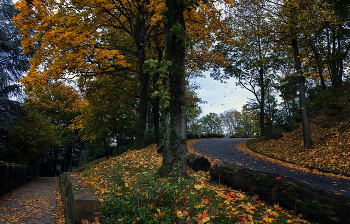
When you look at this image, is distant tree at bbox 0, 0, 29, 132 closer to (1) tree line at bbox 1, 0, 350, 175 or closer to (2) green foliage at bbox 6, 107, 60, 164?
(1) tree line at bbox 1, 0, 350, 175

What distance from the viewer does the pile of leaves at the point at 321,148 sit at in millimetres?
9695

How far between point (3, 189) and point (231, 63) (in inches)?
803

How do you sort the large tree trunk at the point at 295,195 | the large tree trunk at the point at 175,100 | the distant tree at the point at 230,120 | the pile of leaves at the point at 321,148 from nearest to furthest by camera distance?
the large tree trunk at the point at 295,195 → the large tree trunk at the point at 175,100 → the pile of leaves at the point at 321,148 → the distant tree at the point at 230,120

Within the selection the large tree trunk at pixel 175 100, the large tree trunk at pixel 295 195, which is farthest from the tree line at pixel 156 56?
the large tree trunk at pixel 295 195

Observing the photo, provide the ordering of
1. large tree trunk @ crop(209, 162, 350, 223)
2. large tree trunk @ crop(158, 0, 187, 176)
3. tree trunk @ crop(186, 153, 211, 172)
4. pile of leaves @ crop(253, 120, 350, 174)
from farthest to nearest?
1. pile of leaves @ crop(253, 120, 350, 174)
2. tree trunk @ crop(186, 153, 211, 172)
3. large tree trunk @ crop(158, 0, 187, 176)
4. large tree trunk @ crop(209, 162, 350, 223)

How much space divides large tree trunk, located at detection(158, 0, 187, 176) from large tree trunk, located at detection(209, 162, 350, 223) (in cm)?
149

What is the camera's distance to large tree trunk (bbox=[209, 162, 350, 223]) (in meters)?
3.35

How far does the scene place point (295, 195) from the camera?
12.8 feet

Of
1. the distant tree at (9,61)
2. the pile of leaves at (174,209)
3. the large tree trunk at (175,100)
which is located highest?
the distant tree at (9,61)

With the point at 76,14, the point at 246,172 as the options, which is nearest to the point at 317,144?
the point at 246,172

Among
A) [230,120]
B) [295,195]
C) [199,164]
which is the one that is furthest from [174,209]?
[230,120]

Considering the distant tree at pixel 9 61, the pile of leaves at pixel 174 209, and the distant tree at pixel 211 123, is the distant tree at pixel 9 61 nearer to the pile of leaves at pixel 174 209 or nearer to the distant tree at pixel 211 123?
the pile of leaves at pixel 174 209

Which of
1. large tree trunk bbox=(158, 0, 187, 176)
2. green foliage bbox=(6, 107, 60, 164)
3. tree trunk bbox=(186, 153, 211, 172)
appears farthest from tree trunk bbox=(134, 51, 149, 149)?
green foliage bbox=(6, 107, 60, 164)

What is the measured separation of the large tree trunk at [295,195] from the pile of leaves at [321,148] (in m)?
6.07
